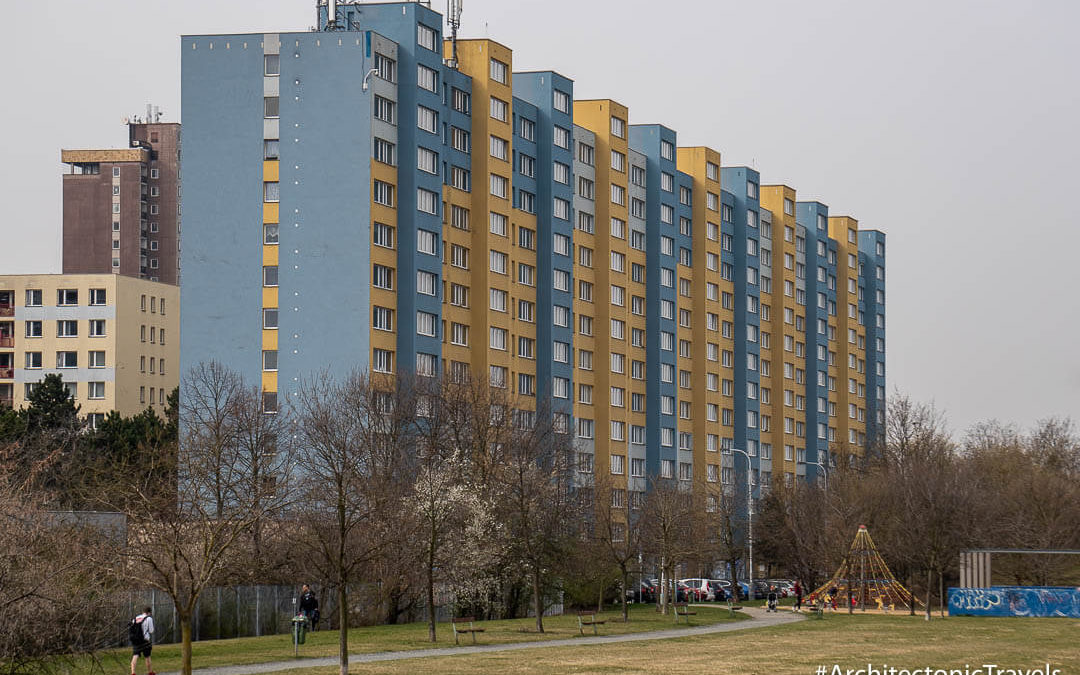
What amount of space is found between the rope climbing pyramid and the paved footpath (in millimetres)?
11578

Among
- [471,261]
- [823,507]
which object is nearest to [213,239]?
[471,261]

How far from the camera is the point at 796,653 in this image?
163 ft

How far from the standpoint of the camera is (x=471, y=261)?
10400 centimetres

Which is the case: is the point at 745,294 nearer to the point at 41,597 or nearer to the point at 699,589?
the point at 699,589

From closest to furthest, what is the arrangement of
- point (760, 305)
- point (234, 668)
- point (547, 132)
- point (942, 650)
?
point (234, 668)
point (942, 650)
point (547, 132)
point (760, 305)

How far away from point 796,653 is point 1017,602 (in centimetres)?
3616

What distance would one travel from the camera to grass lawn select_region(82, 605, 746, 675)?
4619 cm

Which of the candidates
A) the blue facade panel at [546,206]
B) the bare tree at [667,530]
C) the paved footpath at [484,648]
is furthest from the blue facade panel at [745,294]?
the paved footpath at [484,648]

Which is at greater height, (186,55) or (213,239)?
(186,55)

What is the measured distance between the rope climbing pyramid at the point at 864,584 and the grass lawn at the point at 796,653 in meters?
21.5

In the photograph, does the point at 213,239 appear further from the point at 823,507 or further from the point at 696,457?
the point at 696,457

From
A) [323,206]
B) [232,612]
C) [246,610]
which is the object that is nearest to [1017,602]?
[246,610]

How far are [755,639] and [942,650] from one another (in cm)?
959

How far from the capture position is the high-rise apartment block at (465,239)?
3642 inches
